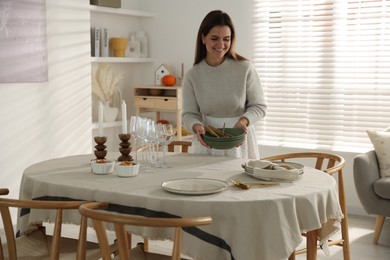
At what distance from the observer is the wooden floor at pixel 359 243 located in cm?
387

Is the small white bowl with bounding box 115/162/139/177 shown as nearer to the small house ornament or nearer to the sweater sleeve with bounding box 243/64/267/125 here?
the sweater sleeve with bounding box 243/64/267/125

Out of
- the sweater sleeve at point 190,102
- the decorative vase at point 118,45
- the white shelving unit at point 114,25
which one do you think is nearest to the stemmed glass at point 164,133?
the sweater sleeve at point 190,102

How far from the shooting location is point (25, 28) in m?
4.29

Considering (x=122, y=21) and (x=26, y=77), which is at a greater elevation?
(x=122, y=21)

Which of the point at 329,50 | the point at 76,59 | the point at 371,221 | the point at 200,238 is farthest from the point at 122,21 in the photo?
the point at 200,238

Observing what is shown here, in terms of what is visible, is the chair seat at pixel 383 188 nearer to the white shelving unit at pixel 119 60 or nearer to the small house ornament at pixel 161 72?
the small house ornament at pixel 161 72

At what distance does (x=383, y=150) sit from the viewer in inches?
168

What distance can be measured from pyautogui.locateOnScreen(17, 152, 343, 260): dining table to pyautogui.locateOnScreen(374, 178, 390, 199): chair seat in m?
1.39

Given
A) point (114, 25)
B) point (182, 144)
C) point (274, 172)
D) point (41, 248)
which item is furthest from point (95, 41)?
point (274, 172)

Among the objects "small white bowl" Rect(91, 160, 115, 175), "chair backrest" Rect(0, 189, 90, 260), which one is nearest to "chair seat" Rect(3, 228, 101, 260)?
"chair backrest" Rect(0, 189, 90, 260)

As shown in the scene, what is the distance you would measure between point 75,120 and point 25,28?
0.89 meters

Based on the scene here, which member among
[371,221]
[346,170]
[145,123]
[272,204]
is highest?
[145,123]

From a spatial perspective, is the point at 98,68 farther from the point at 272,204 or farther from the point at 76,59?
the point at 272,204

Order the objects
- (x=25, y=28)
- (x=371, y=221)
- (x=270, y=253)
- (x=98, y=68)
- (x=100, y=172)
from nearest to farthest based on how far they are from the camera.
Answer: (x=270, y=253) < (x=100, y=172) < (x=25, y=28) < (x=371, y=221) < (x=98, y=68)
